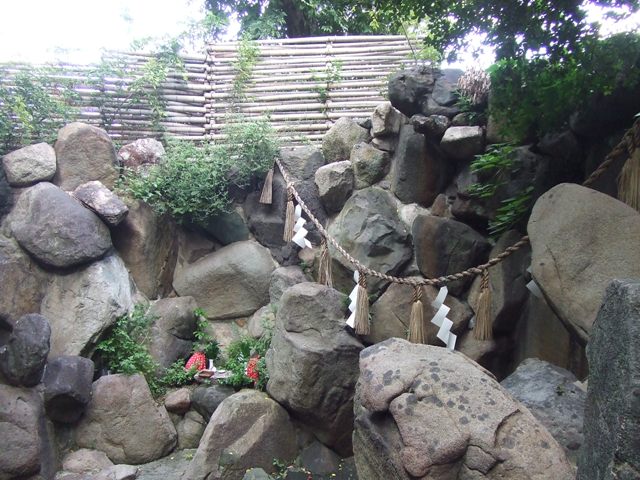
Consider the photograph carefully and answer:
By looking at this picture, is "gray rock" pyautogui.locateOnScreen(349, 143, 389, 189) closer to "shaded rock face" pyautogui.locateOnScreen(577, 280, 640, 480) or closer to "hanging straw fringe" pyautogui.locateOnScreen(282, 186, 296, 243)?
"hanging straw fringe" pyautogui.locateOnScreen(282, 186, 296, 243)

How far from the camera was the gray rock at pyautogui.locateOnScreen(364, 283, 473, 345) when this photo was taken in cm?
438

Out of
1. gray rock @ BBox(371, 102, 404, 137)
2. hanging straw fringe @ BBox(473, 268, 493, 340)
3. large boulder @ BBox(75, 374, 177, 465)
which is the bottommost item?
large boulder @ BBox(75, 374, 177, 465)

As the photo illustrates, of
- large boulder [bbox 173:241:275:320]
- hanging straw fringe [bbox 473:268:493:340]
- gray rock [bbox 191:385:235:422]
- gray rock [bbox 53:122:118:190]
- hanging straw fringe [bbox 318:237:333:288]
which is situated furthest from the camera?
large boulder [bbox 173:241:275:320]

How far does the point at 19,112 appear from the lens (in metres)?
5.58

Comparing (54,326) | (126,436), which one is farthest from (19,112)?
(126,436)

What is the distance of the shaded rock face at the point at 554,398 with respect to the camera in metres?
2.66

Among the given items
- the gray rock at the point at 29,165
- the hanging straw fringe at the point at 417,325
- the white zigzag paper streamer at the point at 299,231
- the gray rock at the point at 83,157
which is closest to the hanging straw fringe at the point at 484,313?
the hanging straw fringe at the point at 417,325

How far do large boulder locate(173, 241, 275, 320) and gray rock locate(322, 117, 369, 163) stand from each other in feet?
4.43

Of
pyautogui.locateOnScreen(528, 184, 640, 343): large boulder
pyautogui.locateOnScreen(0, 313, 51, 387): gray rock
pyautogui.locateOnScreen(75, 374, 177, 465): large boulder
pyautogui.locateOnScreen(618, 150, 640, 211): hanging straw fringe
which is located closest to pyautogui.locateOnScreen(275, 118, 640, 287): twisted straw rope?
pyautogui.locateOnScreen(618, 150, 640, 211): hanging straw fringe

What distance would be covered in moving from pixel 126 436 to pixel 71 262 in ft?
5.37

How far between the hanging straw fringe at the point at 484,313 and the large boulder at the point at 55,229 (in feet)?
11.3

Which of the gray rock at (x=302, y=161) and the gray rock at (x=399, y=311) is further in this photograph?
the gray rock at (x=302, y=161)

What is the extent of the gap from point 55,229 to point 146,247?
93 centimetres

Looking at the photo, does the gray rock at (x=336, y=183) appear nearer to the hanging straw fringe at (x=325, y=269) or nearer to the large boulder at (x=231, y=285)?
the hanging straw fringe at (x=325, y=269)
